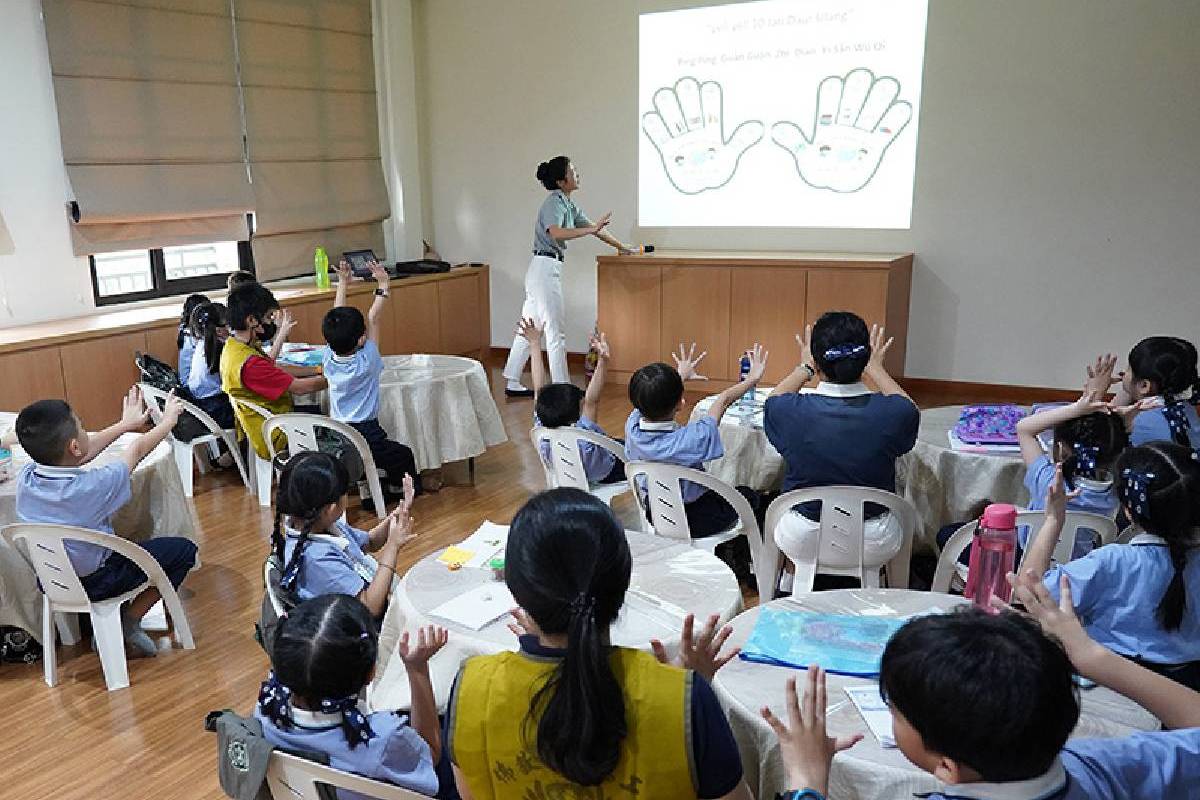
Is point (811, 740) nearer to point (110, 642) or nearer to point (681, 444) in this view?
point (681, 444)

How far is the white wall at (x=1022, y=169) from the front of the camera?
540cm

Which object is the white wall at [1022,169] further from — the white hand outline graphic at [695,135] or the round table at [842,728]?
the round table at [842,728]

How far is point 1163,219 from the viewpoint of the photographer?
18.0ft

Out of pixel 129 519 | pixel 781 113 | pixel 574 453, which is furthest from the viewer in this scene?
pixel 781 113

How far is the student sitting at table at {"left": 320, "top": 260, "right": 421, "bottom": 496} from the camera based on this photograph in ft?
13.3

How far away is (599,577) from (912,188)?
18.2 ft

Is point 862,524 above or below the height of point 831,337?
below

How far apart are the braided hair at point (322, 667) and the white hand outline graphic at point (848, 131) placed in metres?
5.44

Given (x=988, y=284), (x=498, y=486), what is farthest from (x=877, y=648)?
(x=988, y=284)

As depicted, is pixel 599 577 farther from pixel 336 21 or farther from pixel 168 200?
pixel 336 21

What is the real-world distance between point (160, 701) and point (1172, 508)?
9.03 ft

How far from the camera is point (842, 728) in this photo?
58.8 inches

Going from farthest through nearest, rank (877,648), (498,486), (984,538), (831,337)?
(498,486)
(831,337)
(984,538)
(877,648)

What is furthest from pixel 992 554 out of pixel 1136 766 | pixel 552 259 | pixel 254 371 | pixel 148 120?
pixel 148 120
